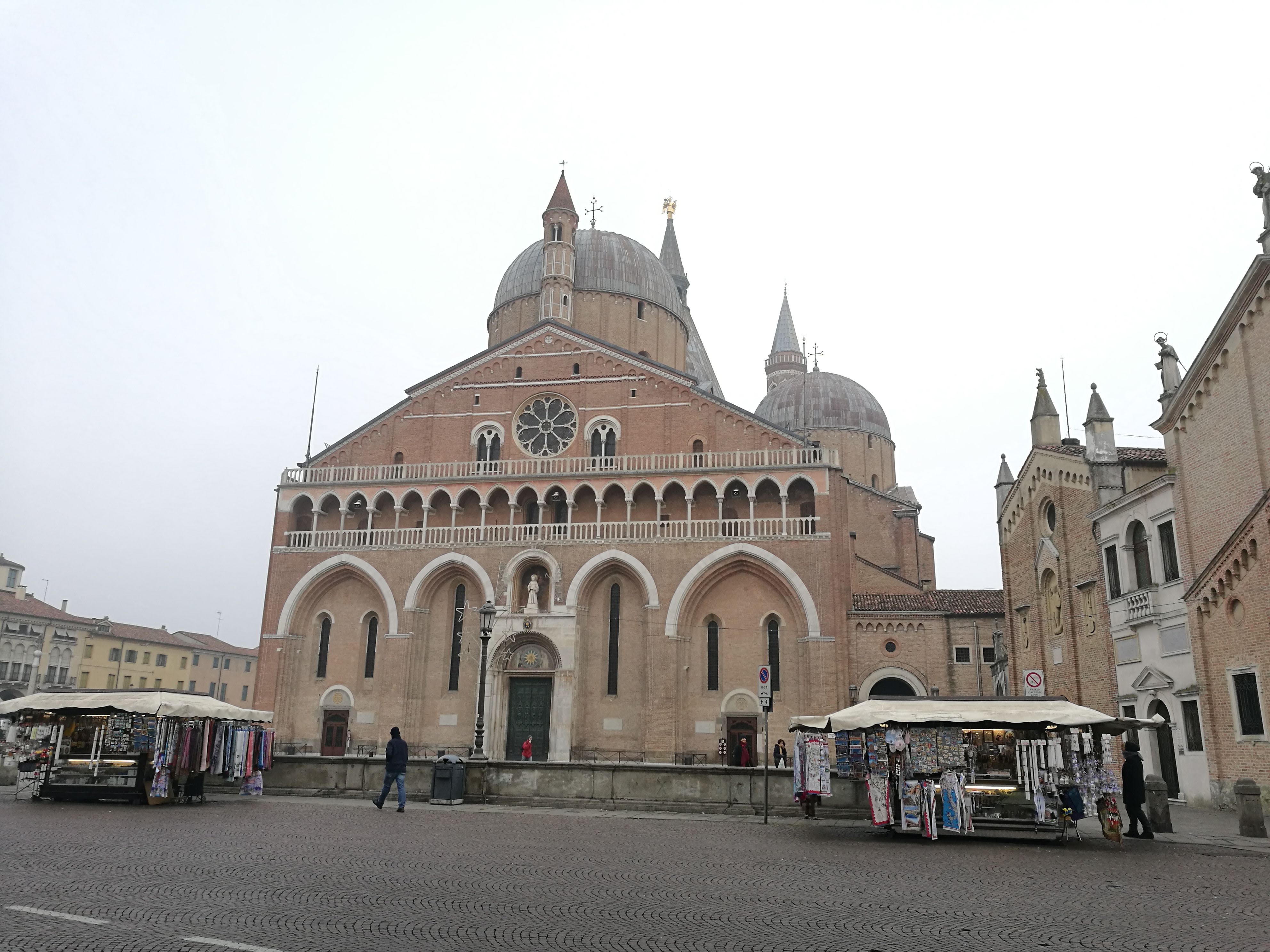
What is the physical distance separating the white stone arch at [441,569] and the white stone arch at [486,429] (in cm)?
471

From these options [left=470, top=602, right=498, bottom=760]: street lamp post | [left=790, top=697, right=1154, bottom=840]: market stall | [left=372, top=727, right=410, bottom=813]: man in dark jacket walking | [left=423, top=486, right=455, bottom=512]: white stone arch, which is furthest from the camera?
[left=423, top=486, right=455, bottom=512]: white stone arch

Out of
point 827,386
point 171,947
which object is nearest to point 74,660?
point 827,386

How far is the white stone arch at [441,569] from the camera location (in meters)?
34.6

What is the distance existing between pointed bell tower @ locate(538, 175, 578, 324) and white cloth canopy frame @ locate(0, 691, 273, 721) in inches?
981

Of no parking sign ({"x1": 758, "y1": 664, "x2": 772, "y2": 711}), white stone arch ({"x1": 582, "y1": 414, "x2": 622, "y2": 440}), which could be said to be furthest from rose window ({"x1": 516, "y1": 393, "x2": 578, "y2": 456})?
no parking sign ({"x1": 758, "y1": 664, "x2": 772, "y2": 711})

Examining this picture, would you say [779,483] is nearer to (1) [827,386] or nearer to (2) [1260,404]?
(2) [1260,404]

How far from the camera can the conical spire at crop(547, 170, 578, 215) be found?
42.8 metres

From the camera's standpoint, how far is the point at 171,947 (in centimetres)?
650

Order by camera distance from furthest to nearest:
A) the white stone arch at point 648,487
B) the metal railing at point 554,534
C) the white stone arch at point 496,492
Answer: the white stone arch at point 496,492 → the white stone arch at point 648,487 → the metal railing at point 554,534

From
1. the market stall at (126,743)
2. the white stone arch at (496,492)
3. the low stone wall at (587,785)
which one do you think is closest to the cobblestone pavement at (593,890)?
the market stall at (126,743)

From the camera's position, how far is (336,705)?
3531cm

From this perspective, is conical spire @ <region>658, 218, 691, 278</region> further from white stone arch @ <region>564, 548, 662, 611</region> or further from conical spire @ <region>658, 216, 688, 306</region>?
white stone arch @ <region>564, 548, 662, 611</region>

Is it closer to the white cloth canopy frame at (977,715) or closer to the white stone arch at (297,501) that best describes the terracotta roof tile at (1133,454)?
the white cloth canopy frame at (977,715)

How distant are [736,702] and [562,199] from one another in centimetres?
2266
